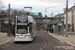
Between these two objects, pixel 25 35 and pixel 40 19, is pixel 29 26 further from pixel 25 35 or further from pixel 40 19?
pixel 40 19

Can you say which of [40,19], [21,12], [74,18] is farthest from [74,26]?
[21,12]

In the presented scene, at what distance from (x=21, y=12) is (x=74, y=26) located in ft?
87.5

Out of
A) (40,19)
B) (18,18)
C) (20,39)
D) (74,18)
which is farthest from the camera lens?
(40,19)

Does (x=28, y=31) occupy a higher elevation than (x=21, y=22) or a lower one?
lower

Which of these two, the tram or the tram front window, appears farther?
the tram front window

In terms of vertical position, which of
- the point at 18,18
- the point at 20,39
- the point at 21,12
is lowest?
the point at 20,39

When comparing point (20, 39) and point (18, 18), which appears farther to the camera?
point (18, 18)

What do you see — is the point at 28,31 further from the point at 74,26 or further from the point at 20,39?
the point at 74,26

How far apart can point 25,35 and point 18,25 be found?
61.4 inches

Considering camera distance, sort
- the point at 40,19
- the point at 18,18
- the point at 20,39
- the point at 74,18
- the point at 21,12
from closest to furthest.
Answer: the point at 20,39
the point at 18,18
the point at 74,18
the point at 40,19
the point at 21,12

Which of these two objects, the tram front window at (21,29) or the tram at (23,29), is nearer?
the tram at (23,29)

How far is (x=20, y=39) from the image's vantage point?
14.7m

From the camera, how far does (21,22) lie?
1548 cm

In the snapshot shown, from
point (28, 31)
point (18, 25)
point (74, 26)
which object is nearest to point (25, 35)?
point (28, 31)
